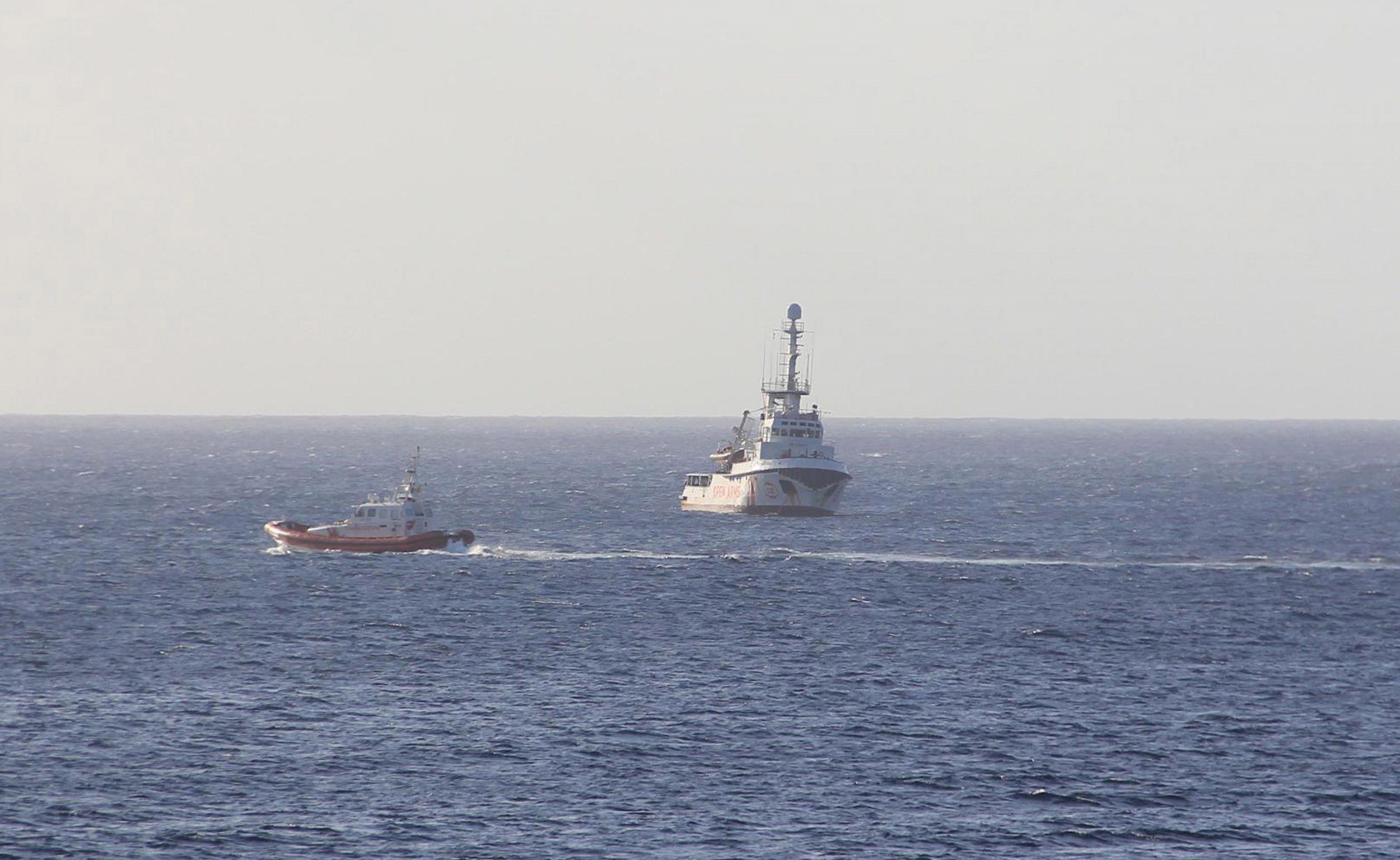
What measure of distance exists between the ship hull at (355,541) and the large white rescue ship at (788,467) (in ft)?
130

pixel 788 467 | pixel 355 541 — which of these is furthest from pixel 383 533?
pixel 788 467

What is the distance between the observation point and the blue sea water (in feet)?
154

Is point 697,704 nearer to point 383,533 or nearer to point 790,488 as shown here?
point 383,533

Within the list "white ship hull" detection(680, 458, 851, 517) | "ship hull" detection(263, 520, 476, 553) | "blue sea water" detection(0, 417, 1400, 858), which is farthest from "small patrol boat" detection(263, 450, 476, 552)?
"white ship hull" detection(680, 458, 851, 517)

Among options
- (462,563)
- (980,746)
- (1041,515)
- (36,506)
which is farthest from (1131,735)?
(36,506)

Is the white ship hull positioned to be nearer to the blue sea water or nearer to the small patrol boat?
the blue sea water

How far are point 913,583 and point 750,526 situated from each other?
38.1m

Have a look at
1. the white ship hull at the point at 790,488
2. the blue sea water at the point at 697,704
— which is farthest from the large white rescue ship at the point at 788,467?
the blue sea water at the point at 697,704

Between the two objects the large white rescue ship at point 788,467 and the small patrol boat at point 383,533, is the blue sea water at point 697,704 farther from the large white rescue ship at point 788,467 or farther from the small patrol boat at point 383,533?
the large white rescue ship at point 788,467

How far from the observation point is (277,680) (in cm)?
6712

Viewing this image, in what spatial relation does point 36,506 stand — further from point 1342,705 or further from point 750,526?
point 1342,705

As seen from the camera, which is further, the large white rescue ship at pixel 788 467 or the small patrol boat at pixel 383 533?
the large white rescue ship at pixel 788 467

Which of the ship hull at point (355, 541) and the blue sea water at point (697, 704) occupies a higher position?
the ship hull at point (355, 541)

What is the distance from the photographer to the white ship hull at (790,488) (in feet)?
474
